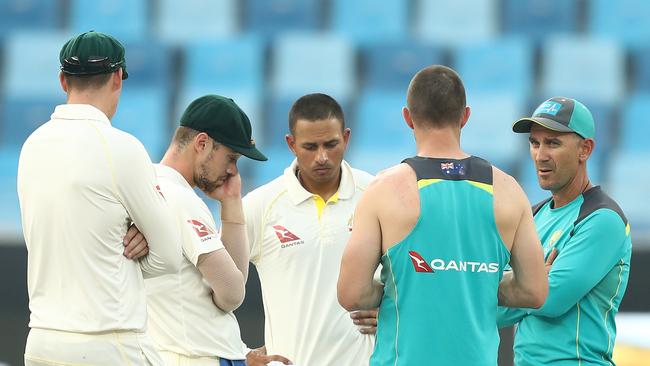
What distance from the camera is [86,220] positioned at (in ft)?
13.0

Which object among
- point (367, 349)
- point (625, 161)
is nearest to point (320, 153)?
point (367, 349)

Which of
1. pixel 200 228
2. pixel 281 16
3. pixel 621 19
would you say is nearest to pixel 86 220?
pixel 200 228

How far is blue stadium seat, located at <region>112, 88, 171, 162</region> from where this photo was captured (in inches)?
428

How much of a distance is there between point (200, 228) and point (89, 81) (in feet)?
2.34

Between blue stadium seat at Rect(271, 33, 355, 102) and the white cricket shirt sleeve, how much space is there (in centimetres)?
724

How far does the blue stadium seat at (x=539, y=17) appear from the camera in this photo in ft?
40.0

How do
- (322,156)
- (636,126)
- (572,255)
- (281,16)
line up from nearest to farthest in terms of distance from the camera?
1. (572,255)
2. (322,156)
3. (636,126)
4. (281,16)

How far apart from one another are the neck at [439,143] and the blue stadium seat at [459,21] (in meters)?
8.24

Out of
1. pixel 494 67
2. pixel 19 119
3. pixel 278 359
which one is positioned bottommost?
pixel 19 119

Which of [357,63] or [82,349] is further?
[357,63]

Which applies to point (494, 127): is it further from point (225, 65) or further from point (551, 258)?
point (551, 258)

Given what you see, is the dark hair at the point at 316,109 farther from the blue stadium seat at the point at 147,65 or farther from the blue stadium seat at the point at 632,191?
the blue stadium seat at the point at 147,65

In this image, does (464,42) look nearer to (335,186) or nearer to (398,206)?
(335,186)

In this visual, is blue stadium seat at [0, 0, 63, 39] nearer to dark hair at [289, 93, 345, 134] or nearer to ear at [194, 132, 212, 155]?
dark hair at [289, 93, 345, 134]
